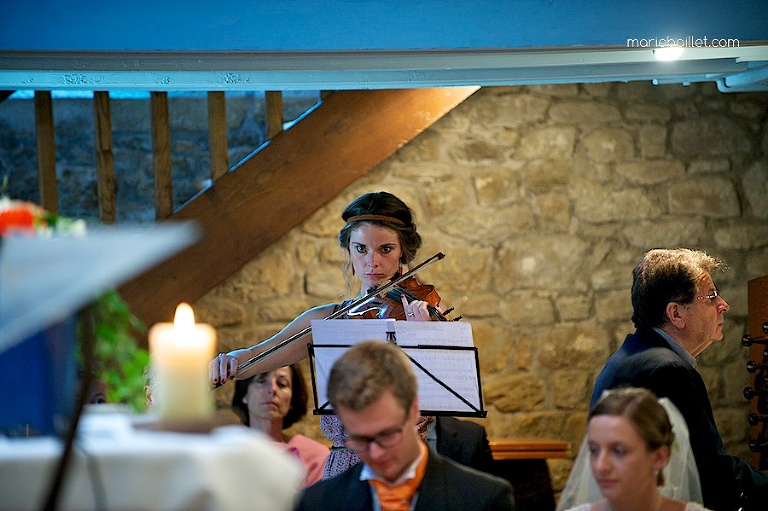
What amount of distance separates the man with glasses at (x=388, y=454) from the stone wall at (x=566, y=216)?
254cm


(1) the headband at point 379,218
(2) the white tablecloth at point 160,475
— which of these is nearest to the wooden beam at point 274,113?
(1) the headband at point 379,218

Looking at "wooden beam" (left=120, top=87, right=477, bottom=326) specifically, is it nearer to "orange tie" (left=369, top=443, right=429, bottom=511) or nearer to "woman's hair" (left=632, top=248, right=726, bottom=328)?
"woman's hair" (left=632, top=248, right=726, bottom=328)

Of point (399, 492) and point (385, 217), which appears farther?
point (385, 217)

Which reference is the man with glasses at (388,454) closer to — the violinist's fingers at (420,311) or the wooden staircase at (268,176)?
the violinist's fingers at (420,311)

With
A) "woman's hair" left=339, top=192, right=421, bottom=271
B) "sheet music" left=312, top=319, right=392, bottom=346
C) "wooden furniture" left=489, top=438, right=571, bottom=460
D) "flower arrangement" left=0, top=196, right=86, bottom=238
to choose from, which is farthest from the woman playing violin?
"flower arrangement" left=0, top=196, right=86, bottom=238

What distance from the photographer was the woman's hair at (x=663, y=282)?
11.1 ft

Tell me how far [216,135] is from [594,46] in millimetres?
2021

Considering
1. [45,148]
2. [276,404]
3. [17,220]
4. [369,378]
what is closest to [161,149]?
[45,148]

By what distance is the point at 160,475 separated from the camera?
1.20 metres

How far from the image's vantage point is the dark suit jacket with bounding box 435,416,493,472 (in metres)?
3.81

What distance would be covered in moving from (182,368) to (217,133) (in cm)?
341

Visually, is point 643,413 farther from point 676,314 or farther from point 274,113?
point 274,113

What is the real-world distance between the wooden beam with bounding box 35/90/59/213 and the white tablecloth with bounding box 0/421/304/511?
127 inches

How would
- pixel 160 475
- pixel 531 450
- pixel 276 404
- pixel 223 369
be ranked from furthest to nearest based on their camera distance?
pixel 531 450 < pixel 276 404 < pixel 223 369 < pixel 160 475
